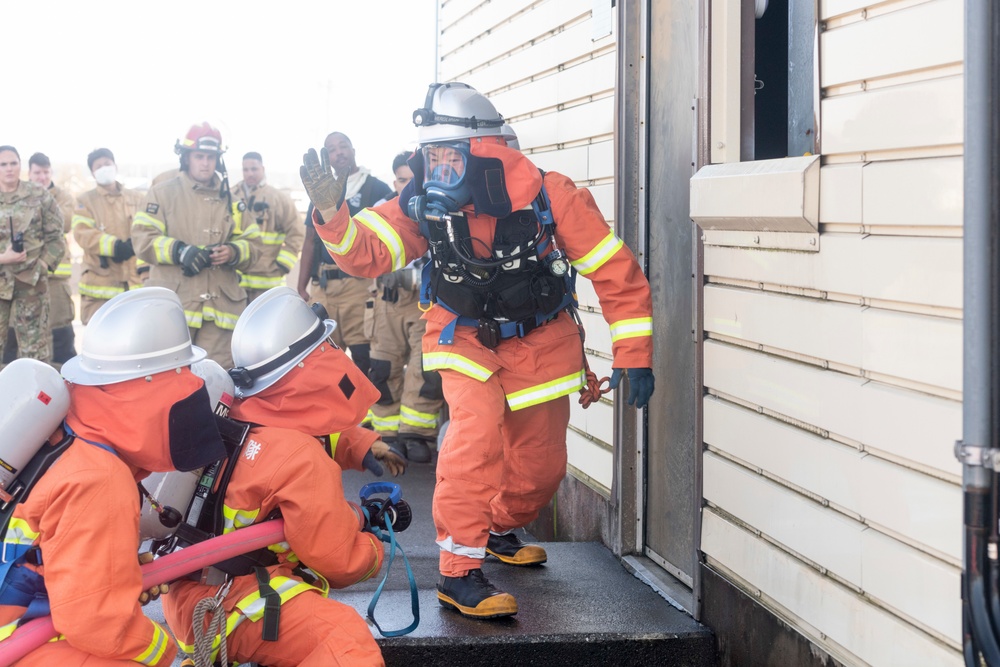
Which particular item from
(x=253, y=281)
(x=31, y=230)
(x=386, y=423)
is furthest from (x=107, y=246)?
(x=386, y=423)

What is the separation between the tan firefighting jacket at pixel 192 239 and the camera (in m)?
7.48

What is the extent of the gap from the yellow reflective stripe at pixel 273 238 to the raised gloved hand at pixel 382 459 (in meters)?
5.66

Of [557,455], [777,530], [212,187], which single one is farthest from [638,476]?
[212,187]

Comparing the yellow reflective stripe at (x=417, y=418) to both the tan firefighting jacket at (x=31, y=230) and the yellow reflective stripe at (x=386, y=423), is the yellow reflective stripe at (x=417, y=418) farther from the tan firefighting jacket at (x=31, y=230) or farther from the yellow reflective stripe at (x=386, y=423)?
the tan firefighting jacket at (x=31, y=230)

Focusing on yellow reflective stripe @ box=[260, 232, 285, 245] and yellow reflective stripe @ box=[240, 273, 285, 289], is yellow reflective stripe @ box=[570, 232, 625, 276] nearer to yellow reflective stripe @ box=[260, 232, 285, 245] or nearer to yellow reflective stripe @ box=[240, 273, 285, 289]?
yellow reflective stripe @ box=[240, 273, 285, 289]

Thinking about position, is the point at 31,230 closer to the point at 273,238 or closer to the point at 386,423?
the point at 273,238

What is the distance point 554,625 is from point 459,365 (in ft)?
3.37

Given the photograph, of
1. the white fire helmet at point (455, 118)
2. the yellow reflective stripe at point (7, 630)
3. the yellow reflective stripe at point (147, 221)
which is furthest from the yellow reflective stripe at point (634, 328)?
the yellow reflective stripe at point (147, 221)

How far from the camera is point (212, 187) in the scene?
7.74 m

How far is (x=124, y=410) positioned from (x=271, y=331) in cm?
58

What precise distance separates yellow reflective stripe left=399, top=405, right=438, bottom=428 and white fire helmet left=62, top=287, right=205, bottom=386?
4647 millimetres

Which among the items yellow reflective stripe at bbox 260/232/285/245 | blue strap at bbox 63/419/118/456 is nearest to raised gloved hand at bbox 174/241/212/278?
yellow reflective stripe at bbox 260/232/285/245

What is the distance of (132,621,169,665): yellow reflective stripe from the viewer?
2703 mm

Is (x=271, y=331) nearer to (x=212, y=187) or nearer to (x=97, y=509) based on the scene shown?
(x=97, y=509)
